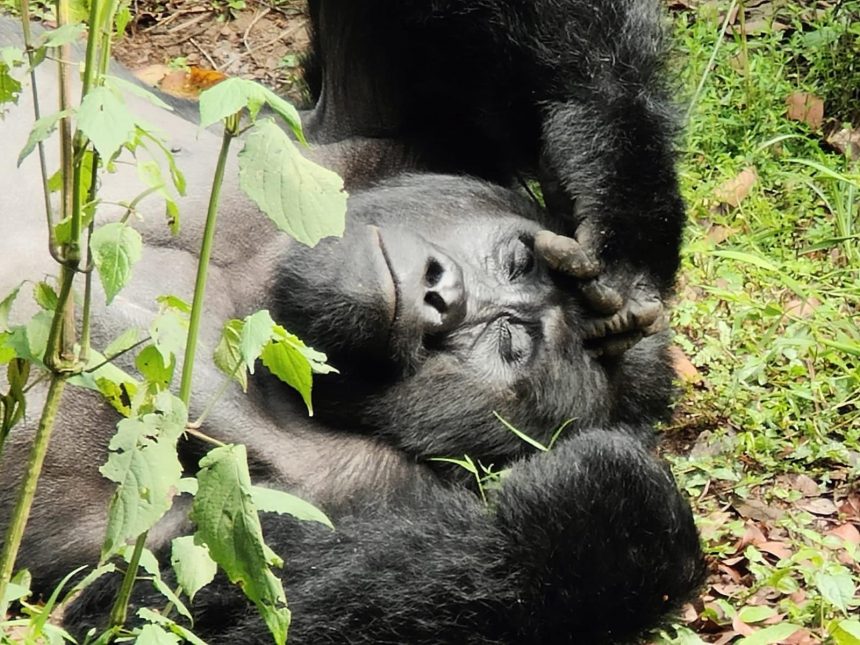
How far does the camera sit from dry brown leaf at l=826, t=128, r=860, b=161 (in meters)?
4.64

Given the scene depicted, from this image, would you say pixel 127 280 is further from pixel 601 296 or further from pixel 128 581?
pixel 601 296

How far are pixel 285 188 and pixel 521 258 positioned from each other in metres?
1.60

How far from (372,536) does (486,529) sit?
0.75 feet

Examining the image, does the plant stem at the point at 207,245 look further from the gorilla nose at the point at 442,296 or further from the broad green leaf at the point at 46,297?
the gorilla nose at the point at 442,296

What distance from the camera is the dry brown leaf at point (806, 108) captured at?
15.6 ft

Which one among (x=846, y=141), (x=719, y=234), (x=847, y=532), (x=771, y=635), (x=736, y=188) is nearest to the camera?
(x=771, y=635)

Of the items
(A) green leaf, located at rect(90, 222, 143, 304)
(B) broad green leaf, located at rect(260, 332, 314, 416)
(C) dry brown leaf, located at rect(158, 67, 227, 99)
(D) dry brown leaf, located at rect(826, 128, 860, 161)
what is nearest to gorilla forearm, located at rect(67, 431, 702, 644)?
(B) broad green leaf, located at rect(260, 332, 314, 416)

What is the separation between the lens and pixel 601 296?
3016mm

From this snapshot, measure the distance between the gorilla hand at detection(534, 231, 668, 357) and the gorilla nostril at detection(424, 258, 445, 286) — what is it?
28 cm

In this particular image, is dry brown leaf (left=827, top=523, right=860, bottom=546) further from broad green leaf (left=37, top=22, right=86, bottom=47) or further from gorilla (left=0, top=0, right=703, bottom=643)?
broad green leaf (left=37, top=22, right=86, bottom=47)

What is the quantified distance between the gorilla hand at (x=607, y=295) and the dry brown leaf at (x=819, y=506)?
0.58 meters

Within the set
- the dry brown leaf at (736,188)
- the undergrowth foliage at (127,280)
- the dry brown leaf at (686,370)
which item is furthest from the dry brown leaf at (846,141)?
the undergrowth foliage at (127,280)

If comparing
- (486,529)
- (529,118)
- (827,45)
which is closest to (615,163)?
(529,118)

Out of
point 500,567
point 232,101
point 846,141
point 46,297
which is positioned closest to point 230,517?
point 46,297
